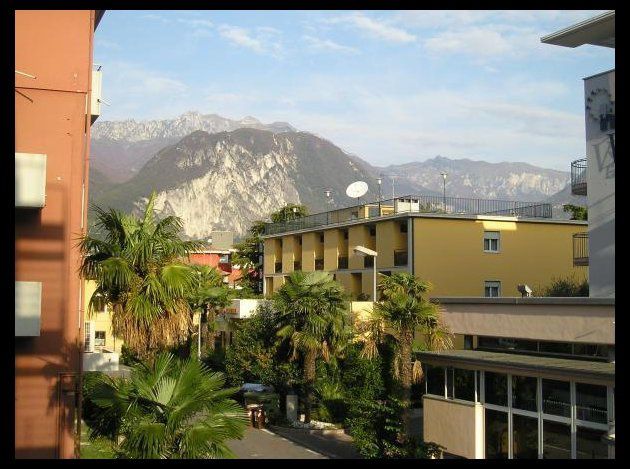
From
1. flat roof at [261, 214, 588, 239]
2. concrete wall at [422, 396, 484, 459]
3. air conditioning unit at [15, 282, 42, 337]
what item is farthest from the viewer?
flat roof at [261, 214, 588, 239]

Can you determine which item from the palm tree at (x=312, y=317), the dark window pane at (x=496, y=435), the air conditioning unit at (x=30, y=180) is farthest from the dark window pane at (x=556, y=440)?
the air conditioning unit at (x=30, y=180)

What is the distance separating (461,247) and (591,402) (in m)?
22.7

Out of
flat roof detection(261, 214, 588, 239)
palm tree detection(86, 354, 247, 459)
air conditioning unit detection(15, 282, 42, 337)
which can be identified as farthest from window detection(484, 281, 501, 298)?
air conditioning unit detection(15, 282, 42, 337)

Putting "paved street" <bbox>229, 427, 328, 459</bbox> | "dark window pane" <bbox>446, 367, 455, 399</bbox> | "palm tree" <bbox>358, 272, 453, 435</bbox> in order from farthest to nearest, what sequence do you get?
1. "paved street" <bbox>229, 427, 328, 459</bbox>
2. "palm tree" <bbox>358, 272, 453, 435</bbox>
3. "dark window pane" <bbox>446, 367, 455, 399</bbox>

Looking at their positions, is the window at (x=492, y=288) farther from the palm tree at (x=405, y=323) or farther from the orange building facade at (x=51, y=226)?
the orange building facade at (x=51, y=226)

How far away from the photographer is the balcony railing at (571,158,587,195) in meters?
28.6

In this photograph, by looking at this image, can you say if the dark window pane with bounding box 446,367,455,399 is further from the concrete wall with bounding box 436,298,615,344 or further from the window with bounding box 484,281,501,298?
the window with bounding box 484,281,501,298

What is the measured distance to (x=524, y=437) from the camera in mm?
20078

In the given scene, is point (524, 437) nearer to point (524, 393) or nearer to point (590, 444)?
point (524, 393)

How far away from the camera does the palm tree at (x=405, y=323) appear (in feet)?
76.6

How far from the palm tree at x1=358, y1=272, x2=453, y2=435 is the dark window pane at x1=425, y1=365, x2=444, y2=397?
46 centimetres

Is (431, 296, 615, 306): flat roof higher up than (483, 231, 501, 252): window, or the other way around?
(483, 231, 501, 252): window
